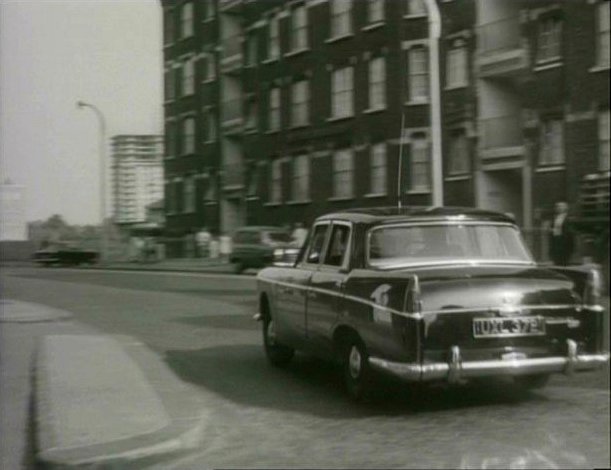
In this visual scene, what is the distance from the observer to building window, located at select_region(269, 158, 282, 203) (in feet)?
2.32

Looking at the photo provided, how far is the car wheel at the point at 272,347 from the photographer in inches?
32.0

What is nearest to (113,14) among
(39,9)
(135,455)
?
(39,9)

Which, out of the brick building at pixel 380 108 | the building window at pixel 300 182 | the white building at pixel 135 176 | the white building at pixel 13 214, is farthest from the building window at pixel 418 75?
the white building at pixel 13 214

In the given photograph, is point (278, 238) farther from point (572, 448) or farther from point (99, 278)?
point (572, 448)

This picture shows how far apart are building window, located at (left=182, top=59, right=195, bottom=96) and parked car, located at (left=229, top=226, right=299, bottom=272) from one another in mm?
118

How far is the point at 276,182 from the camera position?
72 cm

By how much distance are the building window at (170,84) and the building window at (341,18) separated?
0.13 meters

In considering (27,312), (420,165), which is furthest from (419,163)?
(27,312)

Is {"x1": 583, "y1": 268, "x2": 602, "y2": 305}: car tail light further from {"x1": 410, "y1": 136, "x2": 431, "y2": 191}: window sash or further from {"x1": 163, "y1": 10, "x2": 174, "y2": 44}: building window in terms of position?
{"x1": 163, "y1": 10, "x2": 174, "y2": 44}: building window

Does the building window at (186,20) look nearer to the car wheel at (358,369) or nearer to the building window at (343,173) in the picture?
the building window at (343,173)

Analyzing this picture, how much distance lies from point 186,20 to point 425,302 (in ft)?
1.19

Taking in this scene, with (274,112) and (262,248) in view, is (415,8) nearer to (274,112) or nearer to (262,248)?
(274,112)

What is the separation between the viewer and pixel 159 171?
0.64m

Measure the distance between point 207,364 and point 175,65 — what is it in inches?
10.5
